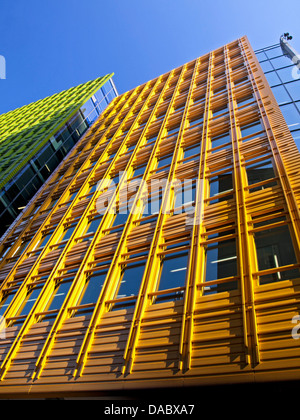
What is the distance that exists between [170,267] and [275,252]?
141 inches

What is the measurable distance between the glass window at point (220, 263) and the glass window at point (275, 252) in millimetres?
780

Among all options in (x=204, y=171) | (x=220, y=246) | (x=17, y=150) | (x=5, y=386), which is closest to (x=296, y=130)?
(x=204, y=171)

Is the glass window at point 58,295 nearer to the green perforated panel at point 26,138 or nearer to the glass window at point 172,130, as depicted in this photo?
the glass window at point 172,130

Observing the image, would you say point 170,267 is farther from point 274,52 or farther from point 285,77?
point 274,52

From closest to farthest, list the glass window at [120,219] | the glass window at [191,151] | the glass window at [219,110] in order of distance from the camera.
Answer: the glass window at [120,219], the glass window at [191,151], the glass window at [219,110]

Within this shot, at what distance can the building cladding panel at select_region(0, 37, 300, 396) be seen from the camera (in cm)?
679

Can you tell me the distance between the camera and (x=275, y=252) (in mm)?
8148

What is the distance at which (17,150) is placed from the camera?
27312mm

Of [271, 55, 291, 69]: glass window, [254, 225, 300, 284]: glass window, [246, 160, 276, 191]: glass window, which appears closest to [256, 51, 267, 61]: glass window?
[271, 55, 291, 69]: glass window

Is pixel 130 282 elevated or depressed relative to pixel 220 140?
depressed

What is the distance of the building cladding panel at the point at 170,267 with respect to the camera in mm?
6793

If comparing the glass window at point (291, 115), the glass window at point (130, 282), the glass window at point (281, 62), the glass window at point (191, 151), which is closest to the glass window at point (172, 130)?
the glass window at point (191, 151)

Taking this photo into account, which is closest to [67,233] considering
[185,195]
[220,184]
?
[185,195]

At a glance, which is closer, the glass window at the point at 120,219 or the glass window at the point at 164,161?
the glass window at the point at 120,219
